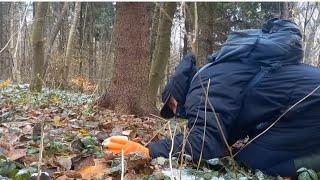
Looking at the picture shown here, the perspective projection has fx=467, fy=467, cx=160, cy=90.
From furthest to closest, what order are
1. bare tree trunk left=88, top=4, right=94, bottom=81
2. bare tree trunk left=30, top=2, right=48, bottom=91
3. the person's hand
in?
bare tree trunk left=88, top=4, right=94, bottom=81, bare tree trunk left=30, top=2, right=48, bottom=91, the person's hand

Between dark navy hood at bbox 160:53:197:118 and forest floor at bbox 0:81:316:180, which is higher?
dark navy hood at bbox 160:53:197:118

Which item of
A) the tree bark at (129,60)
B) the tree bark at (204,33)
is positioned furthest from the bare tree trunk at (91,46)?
the tree bark at (129,60)

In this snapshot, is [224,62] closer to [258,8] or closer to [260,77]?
[260,77]

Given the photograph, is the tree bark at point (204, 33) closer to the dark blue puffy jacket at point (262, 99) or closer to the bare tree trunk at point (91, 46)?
the dark blue puffy jacket at point (262, 99)

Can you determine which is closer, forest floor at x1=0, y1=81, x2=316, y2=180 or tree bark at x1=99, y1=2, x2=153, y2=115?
forest floor at x1=0, y1=81, x2=316, y2=180

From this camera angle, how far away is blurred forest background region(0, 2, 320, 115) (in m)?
5.70

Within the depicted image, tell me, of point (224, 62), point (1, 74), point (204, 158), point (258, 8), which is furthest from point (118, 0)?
point (1, 74)

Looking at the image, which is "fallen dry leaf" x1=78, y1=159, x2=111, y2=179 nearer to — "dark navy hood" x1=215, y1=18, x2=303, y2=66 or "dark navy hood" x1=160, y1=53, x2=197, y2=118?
"dark navy hood" x1=160, y1=53, x2=197, y2=118

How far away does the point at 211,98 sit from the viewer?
280cm

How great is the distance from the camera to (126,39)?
228 inches

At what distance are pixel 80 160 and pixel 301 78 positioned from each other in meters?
1.44

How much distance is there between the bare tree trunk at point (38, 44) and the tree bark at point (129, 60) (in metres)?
4.15

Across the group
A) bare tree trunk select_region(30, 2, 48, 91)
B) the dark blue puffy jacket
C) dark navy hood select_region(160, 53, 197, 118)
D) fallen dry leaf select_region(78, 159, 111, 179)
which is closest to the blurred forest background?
bare tree trunk select_region(30, 2, 48, 91)

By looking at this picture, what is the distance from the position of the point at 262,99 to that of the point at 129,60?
3.08 meters
